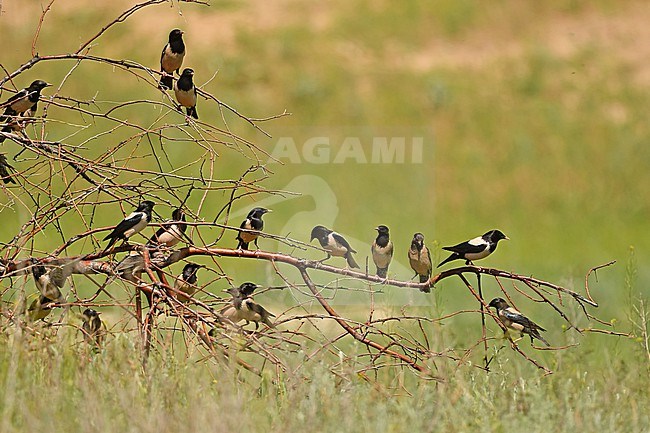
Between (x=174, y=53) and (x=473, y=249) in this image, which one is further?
(x=174, y=53)

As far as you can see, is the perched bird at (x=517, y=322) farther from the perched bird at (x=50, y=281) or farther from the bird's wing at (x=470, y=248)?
the perched bird at (x=50, y=281)

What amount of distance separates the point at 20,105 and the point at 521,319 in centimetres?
246

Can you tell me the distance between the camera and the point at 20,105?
17.1 feet

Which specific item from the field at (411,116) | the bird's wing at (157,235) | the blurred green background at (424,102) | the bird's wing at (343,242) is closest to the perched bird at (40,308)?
the bird's wing at (157,235)

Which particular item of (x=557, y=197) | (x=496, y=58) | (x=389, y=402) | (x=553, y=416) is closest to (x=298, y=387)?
(x=389, y=402)

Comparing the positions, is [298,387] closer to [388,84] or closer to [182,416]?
[182,416]

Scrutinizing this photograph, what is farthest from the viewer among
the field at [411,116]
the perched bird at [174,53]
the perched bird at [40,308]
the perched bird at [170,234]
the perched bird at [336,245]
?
the field at [411,116]

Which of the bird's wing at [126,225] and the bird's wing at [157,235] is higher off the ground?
the bird's wing at [157,235]

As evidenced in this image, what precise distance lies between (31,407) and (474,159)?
54.6 feet

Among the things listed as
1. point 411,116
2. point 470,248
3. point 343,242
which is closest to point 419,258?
point 470,248

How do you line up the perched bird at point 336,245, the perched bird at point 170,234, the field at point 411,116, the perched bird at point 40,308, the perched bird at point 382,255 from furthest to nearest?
the field at point 411,116 < the perched bird at point 382,255 < the perched bird at point 336,245 < the perched bird at point 170,234 < the perched bird at point 40,308

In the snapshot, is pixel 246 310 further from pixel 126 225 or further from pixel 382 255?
pixel 382 255

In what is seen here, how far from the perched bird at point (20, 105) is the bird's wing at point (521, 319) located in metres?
2.21

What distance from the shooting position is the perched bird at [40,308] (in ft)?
14.6
